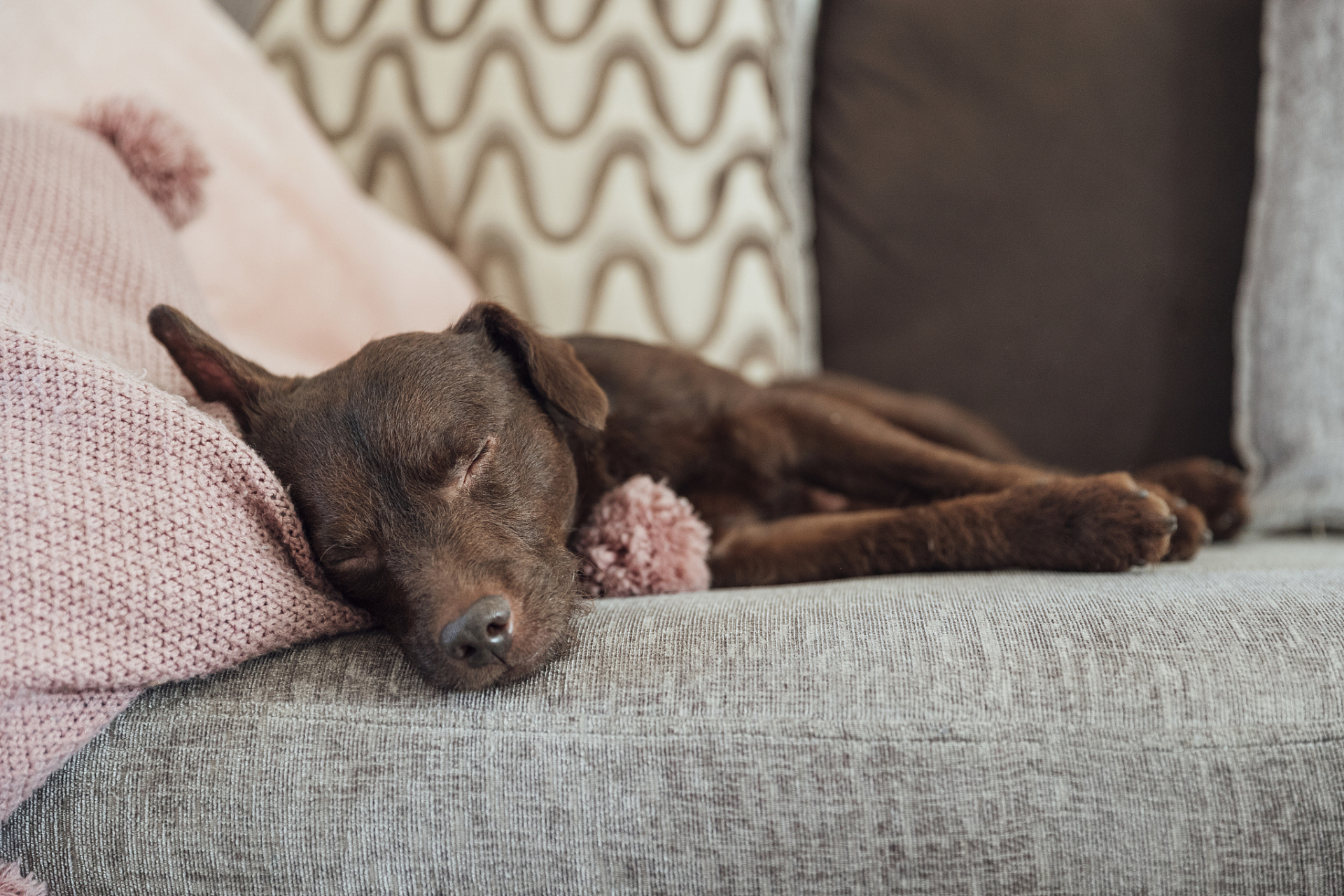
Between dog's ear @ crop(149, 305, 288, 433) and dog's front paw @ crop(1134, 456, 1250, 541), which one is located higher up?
dog's ear @ crop(149, 305, 288, 433)

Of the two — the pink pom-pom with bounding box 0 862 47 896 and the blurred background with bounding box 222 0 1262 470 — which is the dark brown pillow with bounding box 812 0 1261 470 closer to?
the blurred background with bounding box 222 0 1262 470

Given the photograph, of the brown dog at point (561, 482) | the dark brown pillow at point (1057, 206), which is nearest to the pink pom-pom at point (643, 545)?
the brown dog at point (561, 482)

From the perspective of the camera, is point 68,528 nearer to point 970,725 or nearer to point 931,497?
point 970,725

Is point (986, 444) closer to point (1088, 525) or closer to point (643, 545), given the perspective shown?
point (1088, 525)

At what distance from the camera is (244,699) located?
1148mm

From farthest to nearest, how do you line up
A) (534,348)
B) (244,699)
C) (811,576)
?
(811,576), (534,348), (244,699)

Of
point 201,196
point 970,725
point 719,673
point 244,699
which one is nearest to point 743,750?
point 719,673

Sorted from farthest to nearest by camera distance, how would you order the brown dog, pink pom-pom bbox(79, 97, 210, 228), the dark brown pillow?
the dark brown pillow
pink pom-pom bbox(79, 97, 210, 228)
the brown dog

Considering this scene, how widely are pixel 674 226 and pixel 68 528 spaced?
181cm

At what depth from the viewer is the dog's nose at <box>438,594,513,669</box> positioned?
1.19 meters

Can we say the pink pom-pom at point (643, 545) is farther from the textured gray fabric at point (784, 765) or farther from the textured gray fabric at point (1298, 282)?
the textured gray fabric at point (1298, 282)

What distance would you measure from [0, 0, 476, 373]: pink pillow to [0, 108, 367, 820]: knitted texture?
0.74 m

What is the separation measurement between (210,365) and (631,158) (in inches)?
57.0

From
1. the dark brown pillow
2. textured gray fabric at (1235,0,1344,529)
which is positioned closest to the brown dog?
textured gray fabric at (1235,0,1344,529)
